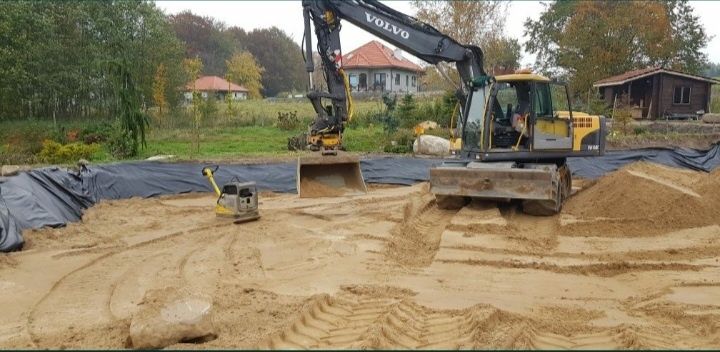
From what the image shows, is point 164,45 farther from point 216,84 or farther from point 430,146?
point 216,84

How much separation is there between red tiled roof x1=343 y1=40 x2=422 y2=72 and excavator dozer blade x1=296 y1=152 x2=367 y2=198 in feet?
102

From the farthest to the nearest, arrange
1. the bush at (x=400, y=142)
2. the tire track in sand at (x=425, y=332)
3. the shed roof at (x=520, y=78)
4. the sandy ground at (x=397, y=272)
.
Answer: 1. the bush at (x=400, y=142)
2. the shed roof at (x=520, y=78)
3. the sandy ground at (x=397, y=272)
4. the tire track in sand at (x=425, y=332)

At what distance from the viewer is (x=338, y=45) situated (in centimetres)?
1100

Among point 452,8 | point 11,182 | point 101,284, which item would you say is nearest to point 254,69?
point 452,8

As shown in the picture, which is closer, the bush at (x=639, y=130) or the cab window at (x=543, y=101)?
the cab window at (x=543, y=101)

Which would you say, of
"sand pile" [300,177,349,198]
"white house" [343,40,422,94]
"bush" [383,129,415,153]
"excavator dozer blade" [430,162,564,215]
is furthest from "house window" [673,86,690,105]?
"sand pile" [300,177,349,198]

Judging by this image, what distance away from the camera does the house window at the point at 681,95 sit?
2611 cm

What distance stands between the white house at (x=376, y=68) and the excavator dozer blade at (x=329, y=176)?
31169mm

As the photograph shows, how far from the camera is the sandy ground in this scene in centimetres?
432

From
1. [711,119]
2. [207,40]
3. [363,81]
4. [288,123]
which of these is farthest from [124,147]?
[207,40]

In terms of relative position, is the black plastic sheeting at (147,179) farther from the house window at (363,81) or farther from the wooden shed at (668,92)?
the house window at (363,81)

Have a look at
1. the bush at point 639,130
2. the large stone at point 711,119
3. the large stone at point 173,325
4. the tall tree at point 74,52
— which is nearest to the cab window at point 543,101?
the large stone at point 173,325

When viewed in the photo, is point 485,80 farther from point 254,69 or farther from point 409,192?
point 254,69

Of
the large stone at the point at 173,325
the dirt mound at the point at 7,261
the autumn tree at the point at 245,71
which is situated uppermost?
the autumn tree at the point at 245,71
